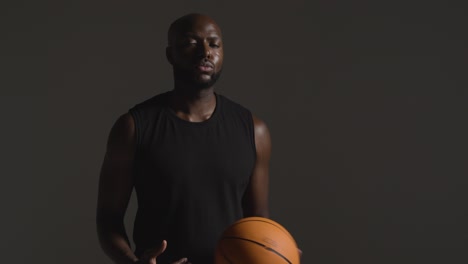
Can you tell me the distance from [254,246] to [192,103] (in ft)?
1.48

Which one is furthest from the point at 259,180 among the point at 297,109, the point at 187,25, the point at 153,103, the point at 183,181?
the point at 297,109

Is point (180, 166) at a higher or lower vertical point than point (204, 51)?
lower

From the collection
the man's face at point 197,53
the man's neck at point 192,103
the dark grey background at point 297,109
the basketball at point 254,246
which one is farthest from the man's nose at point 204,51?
the dark grey background at point 297,109

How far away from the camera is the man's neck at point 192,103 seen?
62.4 inches

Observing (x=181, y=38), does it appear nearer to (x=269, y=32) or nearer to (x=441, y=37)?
(x=269, y=32)

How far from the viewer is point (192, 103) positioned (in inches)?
62.7

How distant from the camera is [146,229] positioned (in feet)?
5.10

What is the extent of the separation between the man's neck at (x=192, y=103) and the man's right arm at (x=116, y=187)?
→ 139 millimetres

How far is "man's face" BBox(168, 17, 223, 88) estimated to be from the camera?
153 cm

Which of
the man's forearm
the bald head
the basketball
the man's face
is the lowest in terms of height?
the man's forearm

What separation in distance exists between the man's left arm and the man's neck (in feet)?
0.53

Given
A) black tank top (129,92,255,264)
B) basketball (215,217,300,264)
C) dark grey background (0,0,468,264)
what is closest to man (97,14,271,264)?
black tank top (129,92,255,264)

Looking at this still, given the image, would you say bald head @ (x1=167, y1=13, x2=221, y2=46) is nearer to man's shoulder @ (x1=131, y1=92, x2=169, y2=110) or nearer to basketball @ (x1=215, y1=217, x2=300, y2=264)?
man's shoulder @ (x1=131, y1=92, x2=169, y2=110)

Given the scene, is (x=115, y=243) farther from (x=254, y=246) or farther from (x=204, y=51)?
(x=204, y=51)
